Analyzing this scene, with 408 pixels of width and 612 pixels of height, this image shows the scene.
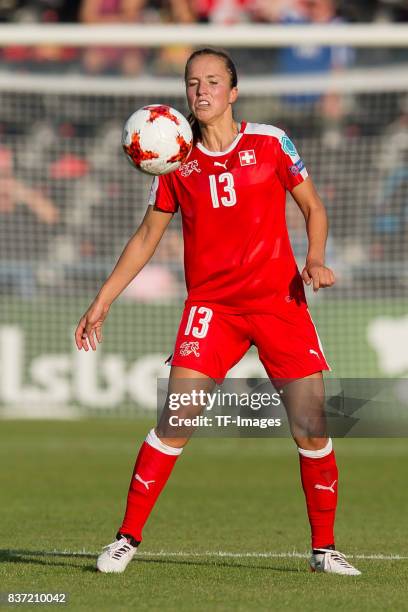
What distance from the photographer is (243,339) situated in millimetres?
6160

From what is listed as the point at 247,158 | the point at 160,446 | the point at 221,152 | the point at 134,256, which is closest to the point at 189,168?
Answer: the point at 221,152

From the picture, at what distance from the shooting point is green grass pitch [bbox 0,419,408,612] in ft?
18.0

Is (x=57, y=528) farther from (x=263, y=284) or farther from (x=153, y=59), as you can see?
(x=153, y=59)

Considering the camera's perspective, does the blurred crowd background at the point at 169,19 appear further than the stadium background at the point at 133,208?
Yes

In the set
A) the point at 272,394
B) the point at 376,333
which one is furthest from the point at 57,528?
the point at 376,333

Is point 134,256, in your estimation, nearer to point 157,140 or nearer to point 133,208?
point 157,140

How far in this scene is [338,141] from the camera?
15.1 metres

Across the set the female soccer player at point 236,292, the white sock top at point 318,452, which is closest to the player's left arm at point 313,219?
the female soccer player at point 236,292

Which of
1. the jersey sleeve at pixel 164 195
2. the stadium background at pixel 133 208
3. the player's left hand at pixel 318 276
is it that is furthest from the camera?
the stadium background at pixel 133 208

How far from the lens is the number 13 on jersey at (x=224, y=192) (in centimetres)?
607

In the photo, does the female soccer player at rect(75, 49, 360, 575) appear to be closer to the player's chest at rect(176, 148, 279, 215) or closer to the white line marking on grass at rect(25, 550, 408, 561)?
the player's chest at rect(176, 148, 279, 215)

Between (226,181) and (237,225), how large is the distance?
8.3 inches

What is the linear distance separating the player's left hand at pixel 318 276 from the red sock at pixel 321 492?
0.81 metres

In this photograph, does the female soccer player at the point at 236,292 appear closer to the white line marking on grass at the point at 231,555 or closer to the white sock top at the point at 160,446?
the white sock top at the point at 160,446
